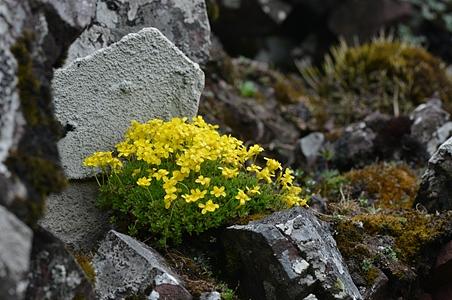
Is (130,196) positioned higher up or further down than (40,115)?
further down

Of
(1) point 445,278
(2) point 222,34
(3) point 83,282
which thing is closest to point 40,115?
(3) point 83,282

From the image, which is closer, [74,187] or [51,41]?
[51,41]

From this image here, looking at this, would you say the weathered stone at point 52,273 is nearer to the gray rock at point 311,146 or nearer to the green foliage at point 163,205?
the green foliage at point 163,205

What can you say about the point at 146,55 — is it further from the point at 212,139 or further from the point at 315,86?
the point at 315,86

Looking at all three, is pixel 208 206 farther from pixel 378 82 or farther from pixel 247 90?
pixel 378 82

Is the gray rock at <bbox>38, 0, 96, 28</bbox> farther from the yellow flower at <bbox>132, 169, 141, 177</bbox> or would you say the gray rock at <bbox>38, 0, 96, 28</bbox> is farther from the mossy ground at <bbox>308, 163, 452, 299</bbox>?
the mossy ground at <bbox>308, 163, 452, 299</bbox>

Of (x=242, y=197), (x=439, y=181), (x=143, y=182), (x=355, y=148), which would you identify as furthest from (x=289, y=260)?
(x=355, y=148)

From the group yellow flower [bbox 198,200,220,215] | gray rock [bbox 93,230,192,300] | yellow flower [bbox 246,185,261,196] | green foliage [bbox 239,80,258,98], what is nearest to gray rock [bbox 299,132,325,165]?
green foliage [bbox 239,80,258,98]
